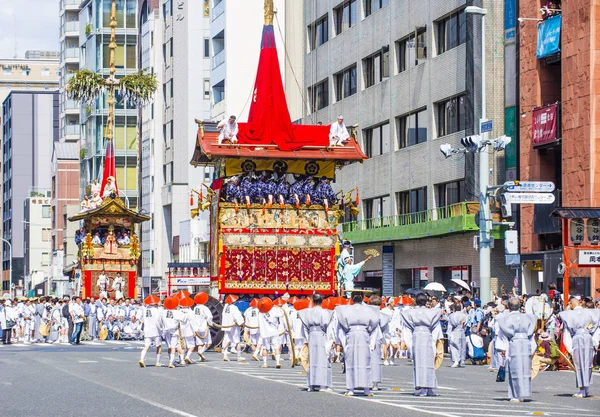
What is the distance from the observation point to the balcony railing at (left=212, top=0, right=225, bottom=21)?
2630 inches

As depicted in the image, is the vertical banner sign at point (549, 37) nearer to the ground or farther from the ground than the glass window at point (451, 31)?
nearer to the ground

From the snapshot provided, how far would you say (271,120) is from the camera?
35.5 meters

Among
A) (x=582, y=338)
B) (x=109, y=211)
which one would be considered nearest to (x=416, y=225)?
(x=109, y=211)

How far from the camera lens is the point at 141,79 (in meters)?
68.3

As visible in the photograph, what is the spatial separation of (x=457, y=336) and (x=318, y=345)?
354 inches

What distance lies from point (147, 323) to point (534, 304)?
8.76 metres

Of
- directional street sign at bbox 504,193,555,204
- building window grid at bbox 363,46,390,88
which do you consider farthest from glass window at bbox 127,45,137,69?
directional street sign at bbox 504,193,555,204

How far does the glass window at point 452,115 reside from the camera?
1697 inches

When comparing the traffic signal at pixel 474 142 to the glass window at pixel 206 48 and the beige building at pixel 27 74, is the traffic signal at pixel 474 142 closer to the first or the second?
the glass window at pixel 206 48

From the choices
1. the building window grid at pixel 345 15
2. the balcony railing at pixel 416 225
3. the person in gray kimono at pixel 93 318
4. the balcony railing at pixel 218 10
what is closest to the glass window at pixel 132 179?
the balcony railing at pixel 218 10

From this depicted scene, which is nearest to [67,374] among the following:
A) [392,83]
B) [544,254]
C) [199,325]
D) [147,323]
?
[147,323]

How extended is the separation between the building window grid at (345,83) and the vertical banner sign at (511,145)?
1313 centimetres

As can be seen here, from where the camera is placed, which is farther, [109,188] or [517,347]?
[109,188]

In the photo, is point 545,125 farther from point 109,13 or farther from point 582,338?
point 109,13
